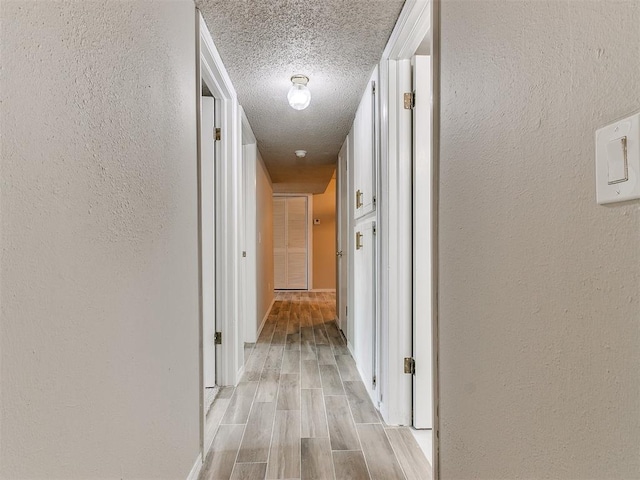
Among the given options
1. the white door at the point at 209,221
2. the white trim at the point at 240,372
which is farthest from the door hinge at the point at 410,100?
the white trim at the point at 240,372

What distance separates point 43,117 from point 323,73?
1.91 meters

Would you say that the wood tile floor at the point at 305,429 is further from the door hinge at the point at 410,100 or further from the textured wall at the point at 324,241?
the textured wall at the point at 324,241

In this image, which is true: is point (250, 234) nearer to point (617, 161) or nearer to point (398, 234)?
point (398, 234)

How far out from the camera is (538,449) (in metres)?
0.75

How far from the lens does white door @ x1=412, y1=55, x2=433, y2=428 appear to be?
6.46 ft

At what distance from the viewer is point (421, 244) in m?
1.98

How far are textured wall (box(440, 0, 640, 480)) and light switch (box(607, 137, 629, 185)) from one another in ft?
0.14

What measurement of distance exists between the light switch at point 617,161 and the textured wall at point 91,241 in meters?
0.93

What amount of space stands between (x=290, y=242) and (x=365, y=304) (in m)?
5.26

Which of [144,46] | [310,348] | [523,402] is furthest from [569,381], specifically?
[310,348]

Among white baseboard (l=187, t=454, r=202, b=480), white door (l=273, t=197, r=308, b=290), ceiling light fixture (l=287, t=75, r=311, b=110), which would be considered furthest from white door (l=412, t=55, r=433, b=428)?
white door (l=273, t=197, r=308, b=290)

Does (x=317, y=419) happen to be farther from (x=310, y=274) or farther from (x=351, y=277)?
(x=310, y=274)

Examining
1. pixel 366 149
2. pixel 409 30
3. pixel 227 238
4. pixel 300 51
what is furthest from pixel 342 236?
pixel 409 30

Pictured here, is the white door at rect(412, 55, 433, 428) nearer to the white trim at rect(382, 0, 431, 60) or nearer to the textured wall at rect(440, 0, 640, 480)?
the white trim at rect(382, 0, 431, 60)
